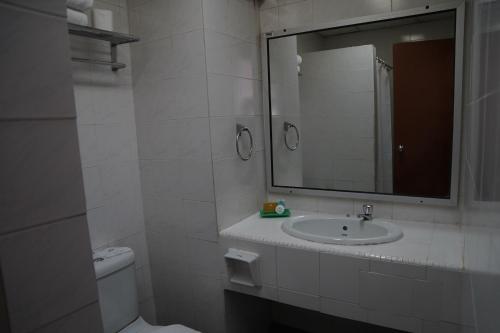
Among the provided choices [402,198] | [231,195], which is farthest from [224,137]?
[402,198]

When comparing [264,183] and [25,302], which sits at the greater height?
[25,302]

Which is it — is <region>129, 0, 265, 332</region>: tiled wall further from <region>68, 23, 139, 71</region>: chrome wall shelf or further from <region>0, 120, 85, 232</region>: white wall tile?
<region>0, 120, 85, 232</region>: white wall tile

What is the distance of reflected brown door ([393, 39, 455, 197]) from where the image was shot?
5.62 ft

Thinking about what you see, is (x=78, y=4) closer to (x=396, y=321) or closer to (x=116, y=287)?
(x=116, y=287)

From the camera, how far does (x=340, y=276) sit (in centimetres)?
159

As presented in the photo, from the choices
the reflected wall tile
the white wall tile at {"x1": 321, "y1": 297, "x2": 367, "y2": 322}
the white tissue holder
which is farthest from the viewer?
the reflected wall tile

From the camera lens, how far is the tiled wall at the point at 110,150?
71.0 inches

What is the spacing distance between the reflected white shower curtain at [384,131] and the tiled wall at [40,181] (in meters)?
1.67

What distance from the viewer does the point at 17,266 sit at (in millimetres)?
479

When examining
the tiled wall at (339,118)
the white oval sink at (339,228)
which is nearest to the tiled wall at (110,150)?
the white oval sink at (339,228)

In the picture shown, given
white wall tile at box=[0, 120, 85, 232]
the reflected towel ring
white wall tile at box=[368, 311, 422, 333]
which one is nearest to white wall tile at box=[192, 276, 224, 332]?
white wall tile at box=[368, 311, 422, 333]

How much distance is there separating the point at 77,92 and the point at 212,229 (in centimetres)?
99

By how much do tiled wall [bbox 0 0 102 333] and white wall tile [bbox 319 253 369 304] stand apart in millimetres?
1233

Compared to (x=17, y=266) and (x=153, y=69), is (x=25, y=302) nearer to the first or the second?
(x=17, y=266)
